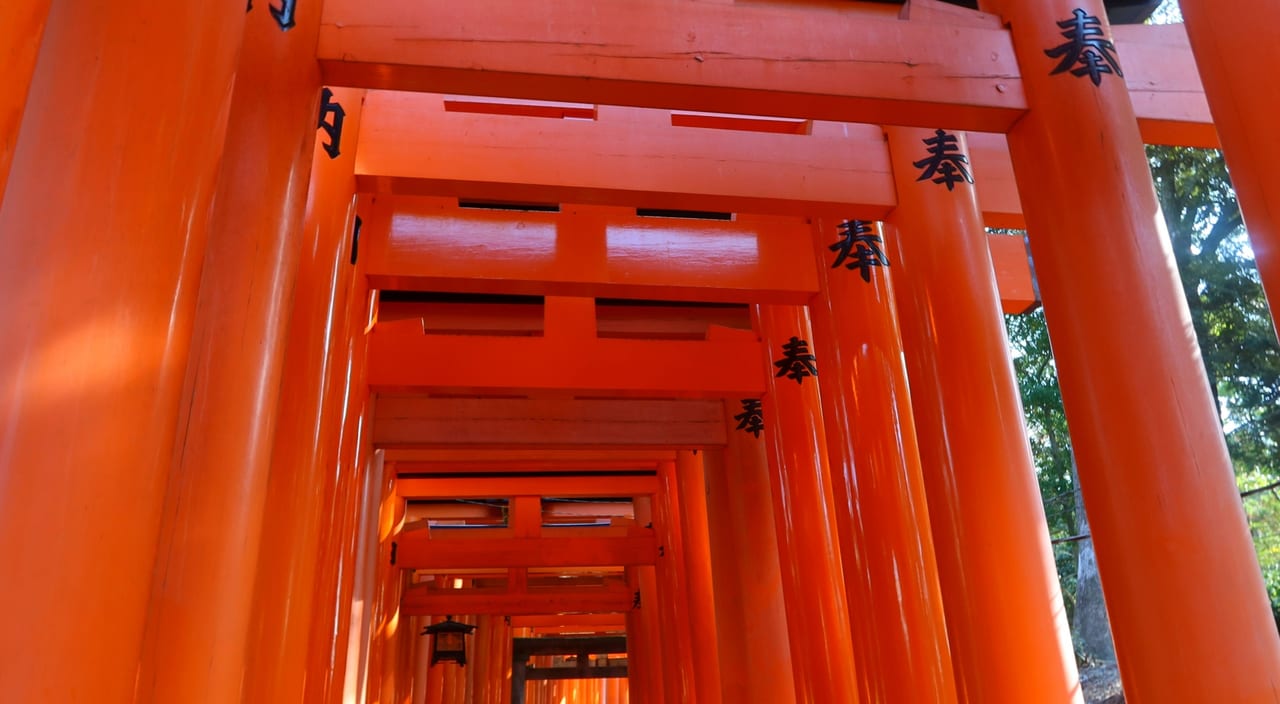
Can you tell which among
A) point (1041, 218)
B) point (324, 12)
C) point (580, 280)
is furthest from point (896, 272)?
point (324, 12)

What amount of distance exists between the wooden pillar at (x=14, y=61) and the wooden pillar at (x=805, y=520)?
3.51 m

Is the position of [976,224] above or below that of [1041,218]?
above

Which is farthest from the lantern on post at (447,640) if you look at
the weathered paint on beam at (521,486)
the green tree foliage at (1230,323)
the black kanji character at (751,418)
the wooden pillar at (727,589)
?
the black kanji character at (751,418)

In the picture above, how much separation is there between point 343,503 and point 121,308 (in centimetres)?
260

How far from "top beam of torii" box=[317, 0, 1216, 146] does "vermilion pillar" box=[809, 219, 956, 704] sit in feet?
4.29

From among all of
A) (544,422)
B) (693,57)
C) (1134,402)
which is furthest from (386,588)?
(1134,402)

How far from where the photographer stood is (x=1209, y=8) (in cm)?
217

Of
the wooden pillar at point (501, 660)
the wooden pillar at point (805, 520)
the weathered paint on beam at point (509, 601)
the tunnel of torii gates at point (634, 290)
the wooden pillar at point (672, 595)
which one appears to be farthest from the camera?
the wooden pillar at point (501, 660)

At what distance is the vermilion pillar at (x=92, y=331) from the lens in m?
1.32

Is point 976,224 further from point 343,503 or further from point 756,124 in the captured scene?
point 343,503

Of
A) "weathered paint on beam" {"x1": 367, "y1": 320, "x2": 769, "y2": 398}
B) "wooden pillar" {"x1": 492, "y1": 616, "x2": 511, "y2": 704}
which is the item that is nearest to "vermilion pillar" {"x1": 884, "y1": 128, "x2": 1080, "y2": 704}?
"weathered paint on beam" {"x1": 367, "y1": 320, "x2": 769, "y2": 398}

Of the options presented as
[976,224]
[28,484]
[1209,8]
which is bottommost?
[28,484]

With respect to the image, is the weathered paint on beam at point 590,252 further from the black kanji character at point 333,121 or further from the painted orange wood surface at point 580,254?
the black kanji character at point 333,121

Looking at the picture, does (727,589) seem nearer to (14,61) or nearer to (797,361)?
(797,361)
